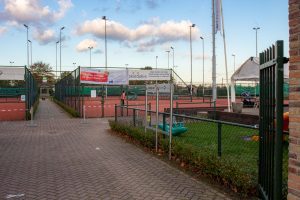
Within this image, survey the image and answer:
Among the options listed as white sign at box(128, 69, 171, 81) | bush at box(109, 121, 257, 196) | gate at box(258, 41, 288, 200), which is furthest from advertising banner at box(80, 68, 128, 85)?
gate at box(258, 41, 288, 200)

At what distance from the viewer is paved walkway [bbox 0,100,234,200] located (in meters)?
6.72

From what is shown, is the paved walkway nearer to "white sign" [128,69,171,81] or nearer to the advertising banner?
the advertising banner

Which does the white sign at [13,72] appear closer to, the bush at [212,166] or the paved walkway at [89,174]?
the paved walkway at [89,174]

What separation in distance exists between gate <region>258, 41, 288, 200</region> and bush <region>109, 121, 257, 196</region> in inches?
21.0

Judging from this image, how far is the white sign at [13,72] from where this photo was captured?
27.1 m

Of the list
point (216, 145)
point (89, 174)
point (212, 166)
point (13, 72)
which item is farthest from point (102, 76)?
point (212, 166)

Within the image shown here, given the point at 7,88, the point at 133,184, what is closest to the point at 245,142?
the point at 133,184

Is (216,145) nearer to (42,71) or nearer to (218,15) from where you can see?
(218,15)

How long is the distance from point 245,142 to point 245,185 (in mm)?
5069

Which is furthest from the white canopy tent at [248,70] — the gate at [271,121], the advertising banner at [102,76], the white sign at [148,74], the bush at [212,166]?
the gate at [271,121]

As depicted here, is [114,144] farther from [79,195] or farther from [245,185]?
[245,185]

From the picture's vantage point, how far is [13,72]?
2747cm

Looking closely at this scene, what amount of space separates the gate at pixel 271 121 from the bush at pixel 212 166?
1.75 feet

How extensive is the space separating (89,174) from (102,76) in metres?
18.4
